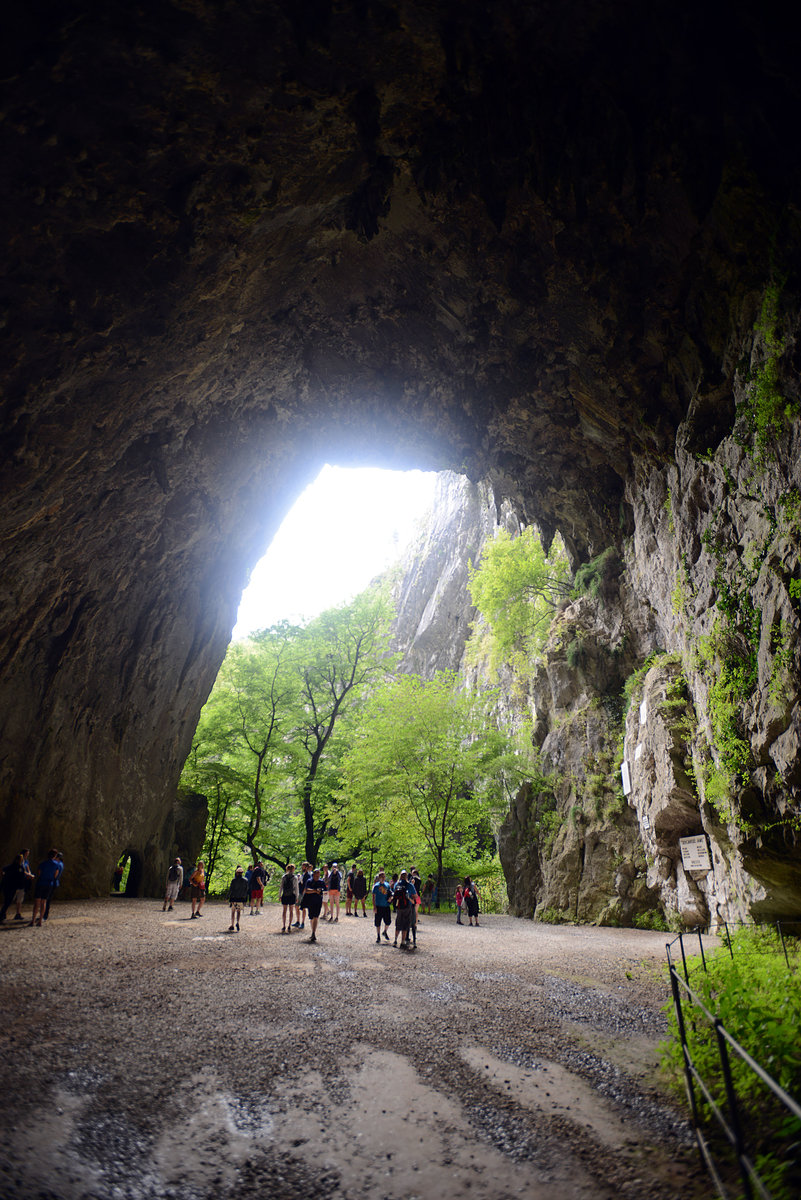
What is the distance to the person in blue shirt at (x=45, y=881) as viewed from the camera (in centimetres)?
1154

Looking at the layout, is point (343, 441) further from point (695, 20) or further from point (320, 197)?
point (695, 20)

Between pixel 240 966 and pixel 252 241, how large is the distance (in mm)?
13380

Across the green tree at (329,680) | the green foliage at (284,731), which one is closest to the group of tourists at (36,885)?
the green foliage at (284,731)

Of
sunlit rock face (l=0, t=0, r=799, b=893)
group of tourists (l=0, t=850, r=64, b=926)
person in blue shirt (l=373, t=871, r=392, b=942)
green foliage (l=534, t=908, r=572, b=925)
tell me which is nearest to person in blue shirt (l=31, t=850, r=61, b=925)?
group of tourists (l=0, t=850, r=64, b=926)

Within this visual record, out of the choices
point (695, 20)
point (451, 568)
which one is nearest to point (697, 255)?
point (695, 20)

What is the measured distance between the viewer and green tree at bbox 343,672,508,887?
2205 cm

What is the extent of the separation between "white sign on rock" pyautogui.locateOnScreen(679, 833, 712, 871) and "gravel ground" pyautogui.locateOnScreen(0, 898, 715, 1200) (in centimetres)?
493

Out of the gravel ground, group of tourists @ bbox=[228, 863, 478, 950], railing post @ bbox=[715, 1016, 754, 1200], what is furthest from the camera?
group of tourists @ bbox=[228, 863, 478, 950]

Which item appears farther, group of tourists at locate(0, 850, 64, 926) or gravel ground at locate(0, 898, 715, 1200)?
group of tourists at locate(0, 850, 64, 926)

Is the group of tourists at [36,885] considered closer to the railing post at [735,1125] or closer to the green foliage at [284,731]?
the green foliage at [284,731]

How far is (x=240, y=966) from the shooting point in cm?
914

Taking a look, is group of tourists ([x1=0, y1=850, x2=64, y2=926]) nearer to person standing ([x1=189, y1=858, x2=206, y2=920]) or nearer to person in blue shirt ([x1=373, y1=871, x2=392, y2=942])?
person standing ([x1=189, y1=858, x2=206, y2=920])

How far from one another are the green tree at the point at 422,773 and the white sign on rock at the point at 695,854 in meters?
8.54

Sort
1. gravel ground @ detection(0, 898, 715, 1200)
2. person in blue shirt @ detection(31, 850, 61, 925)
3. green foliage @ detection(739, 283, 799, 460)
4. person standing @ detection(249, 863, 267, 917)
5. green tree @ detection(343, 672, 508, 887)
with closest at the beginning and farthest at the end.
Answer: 1. gravel ground @ detection(0, 898, 715, 1200)
2. green foliage @ detection(739, 283, 799, 460)
3. person in blue shirt @ detection(31, 850, 61, 925)
4. person standing @ detection(249, 863, 267, 917)
5. green tree @ detection(343, 672, 508, 887)
